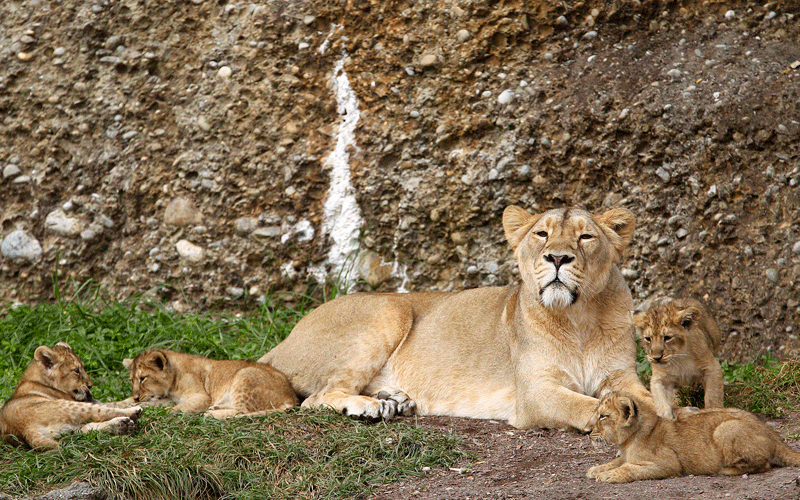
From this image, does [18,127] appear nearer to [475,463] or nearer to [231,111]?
[231,111]

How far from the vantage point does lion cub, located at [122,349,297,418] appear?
Answer: 607cm

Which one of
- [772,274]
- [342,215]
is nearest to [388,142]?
[342,215]

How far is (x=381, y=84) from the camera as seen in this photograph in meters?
8.42

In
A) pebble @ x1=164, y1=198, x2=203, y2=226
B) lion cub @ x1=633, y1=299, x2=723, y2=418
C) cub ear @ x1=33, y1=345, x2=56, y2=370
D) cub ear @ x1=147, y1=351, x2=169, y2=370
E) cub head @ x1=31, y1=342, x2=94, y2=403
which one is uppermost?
lion cub @ x1=633, y1=299, x2=723, y2=418

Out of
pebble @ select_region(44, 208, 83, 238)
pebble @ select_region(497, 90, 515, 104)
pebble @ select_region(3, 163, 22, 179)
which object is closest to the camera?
pebble @ select_region(497, 90, 515, 104)

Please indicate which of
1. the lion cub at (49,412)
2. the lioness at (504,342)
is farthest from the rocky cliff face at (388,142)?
the lion cub at (49,412)

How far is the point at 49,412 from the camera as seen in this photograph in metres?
5.25

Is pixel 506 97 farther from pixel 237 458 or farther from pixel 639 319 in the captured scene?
pixel 237 458

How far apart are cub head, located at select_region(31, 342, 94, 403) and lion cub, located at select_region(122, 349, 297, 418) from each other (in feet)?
1.72

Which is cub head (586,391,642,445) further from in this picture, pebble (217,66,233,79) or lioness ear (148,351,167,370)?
pebble (217,66,233,79)

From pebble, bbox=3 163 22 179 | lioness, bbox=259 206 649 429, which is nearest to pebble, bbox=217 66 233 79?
pebble, bbox=3 163 22 179

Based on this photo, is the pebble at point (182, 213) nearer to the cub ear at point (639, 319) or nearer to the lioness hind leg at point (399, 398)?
the lioness hind leg at point (399, 398)

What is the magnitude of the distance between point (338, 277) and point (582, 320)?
10.1 feet

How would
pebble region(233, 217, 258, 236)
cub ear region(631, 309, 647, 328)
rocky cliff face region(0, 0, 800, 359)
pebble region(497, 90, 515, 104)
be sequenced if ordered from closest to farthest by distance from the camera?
cub ear region(631, 309, 647, 328), rocky cliff face region(0, 0, 800, 359), pebble region(497, 90, 515, 104), pebble region(233, 217, 258, 236)
